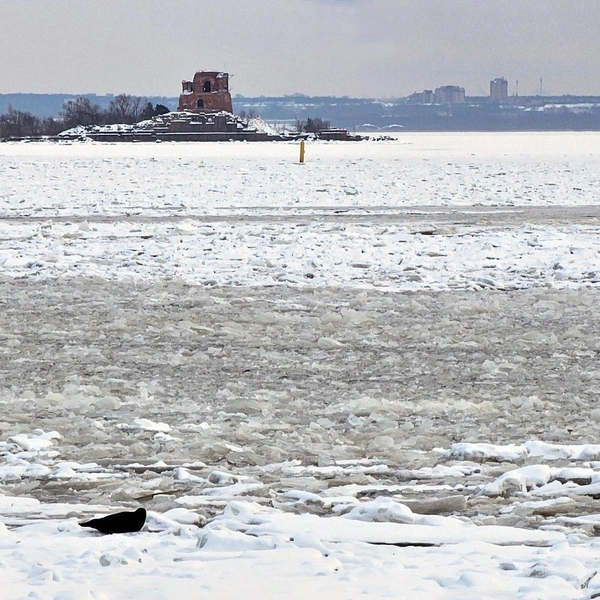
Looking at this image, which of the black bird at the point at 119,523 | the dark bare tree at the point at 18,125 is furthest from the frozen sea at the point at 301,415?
the dark bare tree at the point at 18,125

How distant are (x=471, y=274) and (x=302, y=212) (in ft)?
26.9

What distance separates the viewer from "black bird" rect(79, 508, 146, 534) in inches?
153

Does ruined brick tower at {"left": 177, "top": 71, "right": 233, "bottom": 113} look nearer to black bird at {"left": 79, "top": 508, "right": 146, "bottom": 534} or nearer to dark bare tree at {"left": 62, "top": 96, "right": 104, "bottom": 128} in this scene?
dark bare tree at {"left": 62, "top": 96, "right": 104, "bottom": 128}

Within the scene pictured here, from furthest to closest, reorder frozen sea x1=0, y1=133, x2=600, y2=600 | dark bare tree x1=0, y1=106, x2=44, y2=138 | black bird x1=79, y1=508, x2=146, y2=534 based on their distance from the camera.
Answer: dark bare tree x1=0, y1=106, x2=44, y2=138, black bird x1=79, y1=508, x2=146, y2=534, frozen sea x1=0, y1=133, x2=600, y2=600

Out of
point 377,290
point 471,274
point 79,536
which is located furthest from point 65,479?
point 471,274

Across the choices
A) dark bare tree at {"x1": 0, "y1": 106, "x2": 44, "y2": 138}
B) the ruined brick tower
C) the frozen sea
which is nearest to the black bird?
the frozen sea

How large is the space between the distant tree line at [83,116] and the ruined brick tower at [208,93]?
875 cm

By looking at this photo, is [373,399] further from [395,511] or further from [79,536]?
[79,536]

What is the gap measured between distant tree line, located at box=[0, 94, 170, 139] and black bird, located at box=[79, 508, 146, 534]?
12702 cm

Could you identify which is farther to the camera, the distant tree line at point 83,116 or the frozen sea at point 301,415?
the distant tree line at point 83,116

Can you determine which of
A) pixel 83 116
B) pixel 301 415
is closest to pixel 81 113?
pixel 83 116

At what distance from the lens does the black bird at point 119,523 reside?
390 cm

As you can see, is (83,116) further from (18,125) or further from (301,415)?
(301,415)

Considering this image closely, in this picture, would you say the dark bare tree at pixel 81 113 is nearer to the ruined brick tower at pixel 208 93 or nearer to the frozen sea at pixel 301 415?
the ruined brick tower at pixel 208 93
